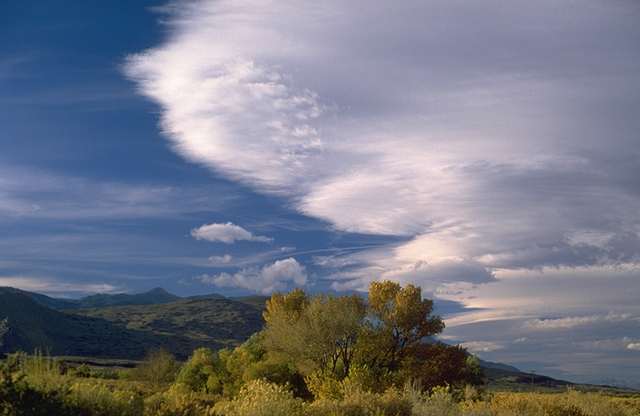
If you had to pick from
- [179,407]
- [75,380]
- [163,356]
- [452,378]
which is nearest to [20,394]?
[75,380]

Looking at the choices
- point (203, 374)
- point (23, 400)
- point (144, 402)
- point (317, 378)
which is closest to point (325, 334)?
point (317, 378)

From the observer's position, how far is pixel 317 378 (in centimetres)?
4372

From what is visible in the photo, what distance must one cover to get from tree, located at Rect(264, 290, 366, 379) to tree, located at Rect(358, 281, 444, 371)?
133cm

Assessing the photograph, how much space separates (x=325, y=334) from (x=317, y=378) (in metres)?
3.74

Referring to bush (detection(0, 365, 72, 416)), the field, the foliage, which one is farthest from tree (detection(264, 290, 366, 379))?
bush (detection(0, 365, 72, 416))

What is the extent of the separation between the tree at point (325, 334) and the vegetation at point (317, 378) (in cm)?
9

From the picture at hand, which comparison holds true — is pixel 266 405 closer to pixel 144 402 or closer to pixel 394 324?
pixel 144 402

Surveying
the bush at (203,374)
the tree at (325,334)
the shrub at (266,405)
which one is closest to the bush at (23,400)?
the shrub at (266,405)

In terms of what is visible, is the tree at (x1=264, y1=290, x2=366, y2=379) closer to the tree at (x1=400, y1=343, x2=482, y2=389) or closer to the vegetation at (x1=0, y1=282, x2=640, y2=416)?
the vegetation at (x1=0, y1=282, x2=640, y2=416)

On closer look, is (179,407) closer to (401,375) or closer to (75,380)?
(75,380)

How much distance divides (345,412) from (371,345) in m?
29.5

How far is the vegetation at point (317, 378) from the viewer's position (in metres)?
14.6

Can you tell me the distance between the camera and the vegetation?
14.6 meters

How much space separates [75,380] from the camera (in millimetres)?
15633
